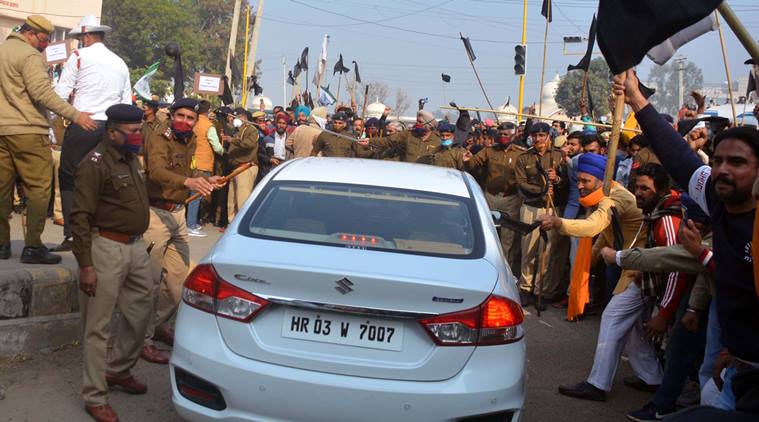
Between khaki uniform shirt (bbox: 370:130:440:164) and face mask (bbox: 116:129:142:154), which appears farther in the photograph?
khaki uniform shirt (bbox: 370:130:440:164)

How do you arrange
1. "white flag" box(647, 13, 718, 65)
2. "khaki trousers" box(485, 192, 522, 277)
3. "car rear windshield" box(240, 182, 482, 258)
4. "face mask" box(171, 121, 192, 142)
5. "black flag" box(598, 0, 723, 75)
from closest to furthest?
"black flag" box(598, 0, 723, 75) → "car rear windshield" box(240, 182, 482, 258) → "white flag" box(647, 13, 718, 65) → "face mask" box(171, 121, 192, 142) → "khaki trousers" box(485, 192, 522, 277)

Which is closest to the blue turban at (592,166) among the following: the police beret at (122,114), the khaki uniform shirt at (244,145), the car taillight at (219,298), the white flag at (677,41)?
the white flag at (677,41)

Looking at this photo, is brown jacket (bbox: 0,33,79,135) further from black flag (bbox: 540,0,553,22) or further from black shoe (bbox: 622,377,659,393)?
black flag (bbox: 540,0,553,22)

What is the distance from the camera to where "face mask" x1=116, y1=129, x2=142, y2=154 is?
477 centimetres

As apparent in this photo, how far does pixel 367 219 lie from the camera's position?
4477mm

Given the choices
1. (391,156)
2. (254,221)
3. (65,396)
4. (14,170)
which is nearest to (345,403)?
(254,221)

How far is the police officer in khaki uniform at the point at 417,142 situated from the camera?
11984mm

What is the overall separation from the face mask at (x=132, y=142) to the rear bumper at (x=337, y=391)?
1523 mm

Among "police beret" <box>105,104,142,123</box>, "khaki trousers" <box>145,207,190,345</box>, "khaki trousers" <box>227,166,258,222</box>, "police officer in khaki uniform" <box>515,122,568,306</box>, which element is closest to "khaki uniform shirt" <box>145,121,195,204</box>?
"khaki trousers" <box>145,207,190,345</box>

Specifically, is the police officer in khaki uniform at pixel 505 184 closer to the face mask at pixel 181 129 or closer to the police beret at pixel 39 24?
the face mask at pixel 181 129

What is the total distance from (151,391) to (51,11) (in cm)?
3589

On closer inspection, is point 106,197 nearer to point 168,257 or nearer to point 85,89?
point 168,257

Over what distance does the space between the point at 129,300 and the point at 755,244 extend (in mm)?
3753

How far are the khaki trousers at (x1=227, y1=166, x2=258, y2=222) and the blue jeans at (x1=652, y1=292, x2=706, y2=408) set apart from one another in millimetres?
8565
